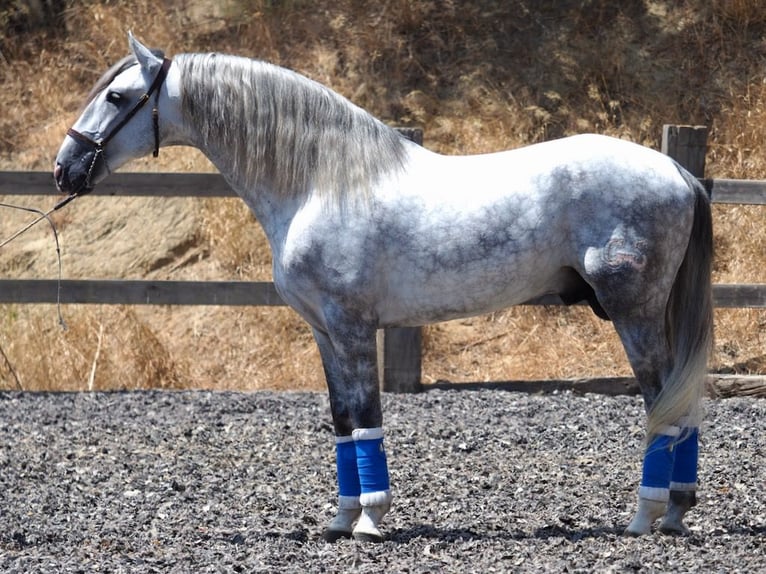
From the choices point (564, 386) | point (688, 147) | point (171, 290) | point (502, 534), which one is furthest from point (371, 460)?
point (688, 147)

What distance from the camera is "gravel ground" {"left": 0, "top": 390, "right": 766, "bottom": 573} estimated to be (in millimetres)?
4078

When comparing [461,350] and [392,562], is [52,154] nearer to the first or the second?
[461,350]

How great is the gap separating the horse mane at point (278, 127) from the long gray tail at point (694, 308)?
1180 mm

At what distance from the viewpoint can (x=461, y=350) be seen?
29.4 ft

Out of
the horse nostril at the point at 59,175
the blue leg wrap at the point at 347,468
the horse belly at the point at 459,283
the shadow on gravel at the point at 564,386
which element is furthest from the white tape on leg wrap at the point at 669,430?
the shadow on gravel at the point at 564,386

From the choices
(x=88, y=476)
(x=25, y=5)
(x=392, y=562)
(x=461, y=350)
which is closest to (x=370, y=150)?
(x=392, y=562)

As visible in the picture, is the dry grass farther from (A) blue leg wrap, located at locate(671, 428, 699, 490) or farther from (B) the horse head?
(B) the horse head

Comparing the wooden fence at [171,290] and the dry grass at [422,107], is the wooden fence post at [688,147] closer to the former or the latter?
the wooden fence at [171,290]

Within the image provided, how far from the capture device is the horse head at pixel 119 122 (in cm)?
425

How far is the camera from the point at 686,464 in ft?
14.0

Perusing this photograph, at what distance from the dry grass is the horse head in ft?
12.9

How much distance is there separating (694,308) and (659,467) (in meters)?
0.63

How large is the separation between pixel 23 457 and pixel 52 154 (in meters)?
5.42

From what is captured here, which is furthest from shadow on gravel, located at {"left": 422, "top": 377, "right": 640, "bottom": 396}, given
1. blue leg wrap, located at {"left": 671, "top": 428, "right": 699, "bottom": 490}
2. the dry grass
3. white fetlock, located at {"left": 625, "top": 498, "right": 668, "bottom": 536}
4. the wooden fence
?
white fetlock, located at {"left": 625, "top": 498, "right": 668, "bottom": 536}
